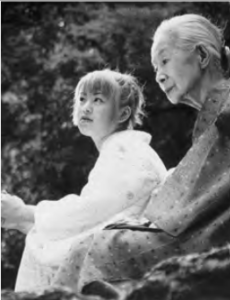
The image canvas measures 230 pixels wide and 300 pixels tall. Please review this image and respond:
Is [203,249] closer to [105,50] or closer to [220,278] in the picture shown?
[220,278]

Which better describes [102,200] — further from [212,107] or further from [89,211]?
[212,107]

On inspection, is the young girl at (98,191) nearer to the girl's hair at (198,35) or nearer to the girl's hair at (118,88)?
the girl's hair at (118,88)

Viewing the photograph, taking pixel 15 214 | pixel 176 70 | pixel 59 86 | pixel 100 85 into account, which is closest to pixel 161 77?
pixel 176 70

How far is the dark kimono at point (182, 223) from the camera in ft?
3.85

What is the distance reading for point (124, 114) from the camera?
1.42 metres

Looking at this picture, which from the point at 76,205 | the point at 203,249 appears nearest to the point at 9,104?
the point at 76,205

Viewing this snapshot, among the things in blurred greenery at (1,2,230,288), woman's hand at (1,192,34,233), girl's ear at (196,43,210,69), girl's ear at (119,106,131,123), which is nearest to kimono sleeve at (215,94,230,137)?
girl's ear at (196,43,210,69)

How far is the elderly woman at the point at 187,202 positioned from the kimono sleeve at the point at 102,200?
8 cm

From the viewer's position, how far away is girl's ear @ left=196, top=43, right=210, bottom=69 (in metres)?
1.30

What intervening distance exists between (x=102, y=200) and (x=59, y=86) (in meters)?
1.23

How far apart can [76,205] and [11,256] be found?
1080mm

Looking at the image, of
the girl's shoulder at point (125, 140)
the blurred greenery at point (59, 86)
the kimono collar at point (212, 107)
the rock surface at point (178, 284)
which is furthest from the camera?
the blurred greenery at point (59, 86)

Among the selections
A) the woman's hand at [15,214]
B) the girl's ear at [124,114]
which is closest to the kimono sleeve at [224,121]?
the girl's ear at [124,114]

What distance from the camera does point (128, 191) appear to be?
4.32 feet
